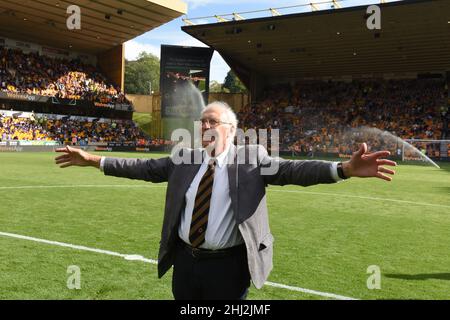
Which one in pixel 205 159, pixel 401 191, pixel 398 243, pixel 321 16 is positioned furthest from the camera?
pixel 321 16

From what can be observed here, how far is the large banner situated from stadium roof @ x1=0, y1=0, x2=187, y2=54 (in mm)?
4158

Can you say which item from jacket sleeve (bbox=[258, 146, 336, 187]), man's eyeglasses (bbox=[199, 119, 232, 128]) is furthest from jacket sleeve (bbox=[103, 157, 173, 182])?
jacket sleeve (bbox=[258, 146, 336, 187])

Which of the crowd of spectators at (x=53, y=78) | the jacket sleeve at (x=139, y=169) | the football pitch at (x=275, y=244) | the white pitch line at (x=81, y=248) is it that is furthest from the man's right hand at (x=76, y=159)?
the crowd of spectators at (x=53, y=78)

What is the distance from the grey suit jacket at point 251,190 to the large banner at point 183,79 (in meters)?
44.7

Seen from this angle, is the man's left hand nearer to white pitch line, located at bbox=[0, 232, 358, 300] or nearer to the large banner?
white pitch line, located at bbox=[0, 232, 358, 300]

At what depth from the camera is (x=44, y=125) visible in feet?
157

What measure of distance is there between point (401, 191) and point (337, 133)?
32.4 metres

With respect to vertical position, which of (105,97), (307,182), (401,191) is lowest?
(401,191)

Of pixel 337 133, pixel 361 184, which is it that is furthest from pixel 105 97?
pixel 361 184

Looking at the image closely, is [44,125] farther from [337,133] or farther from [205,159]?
[205,159]

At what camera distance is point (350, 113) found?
50.0m

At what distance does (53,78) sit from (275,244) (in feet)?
164

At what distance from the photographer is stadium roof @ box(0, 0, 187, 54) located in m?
40.0

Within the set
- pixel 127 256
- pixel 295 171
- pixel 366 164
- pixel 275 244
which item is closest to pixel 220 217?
pixel 295 171
